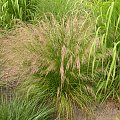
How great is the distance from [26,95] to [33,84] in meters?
0.11

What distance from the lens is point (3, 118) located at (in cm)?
218

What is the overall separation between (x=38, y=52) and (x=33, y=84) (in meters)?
0.29

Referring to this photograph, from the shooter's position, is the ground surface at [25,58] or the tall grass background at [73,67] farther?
the ground surface at [25,58]

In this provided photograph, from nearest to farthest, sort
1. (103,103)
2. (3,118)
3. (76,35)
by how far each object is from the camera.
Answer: (3,118) → (76,35) → (103,103)

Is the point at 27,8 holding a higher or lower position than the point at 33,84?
higher

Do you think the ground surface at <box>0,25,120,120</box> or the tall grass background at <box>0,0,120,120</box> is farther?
the ground surface at <box>0,25,120,120</box>

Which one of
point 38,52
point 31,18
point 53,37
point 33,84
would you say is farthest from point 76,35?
point 31,18

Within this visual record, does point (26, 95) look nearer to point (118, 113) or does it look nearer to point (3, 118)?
point (3, 118)

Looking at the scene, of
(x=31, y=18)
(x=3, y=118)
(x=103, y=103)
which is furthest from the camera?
(x=31, y=18)

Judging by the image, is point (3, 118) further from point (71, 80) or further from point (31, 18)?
point (31, 18)

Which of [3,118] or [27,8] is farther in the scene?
[27,8]

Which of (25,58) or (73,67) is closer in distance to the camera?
(73,67)

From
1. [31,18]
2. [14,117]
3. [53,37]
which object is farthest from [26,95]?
[31,18]

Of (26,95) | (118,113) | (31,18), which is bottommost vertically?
(118,113)
